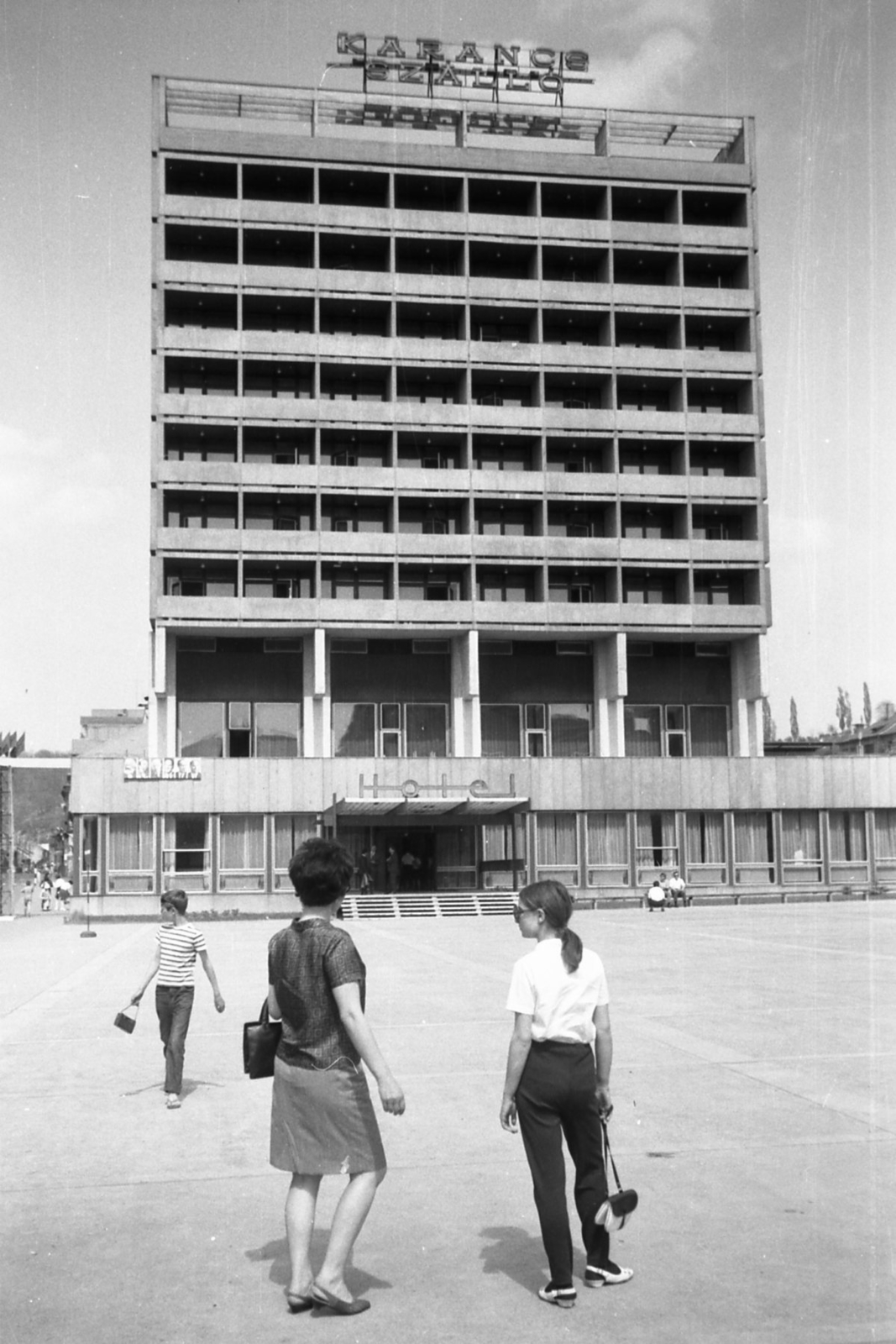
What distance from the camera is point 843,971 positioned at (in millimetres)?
21781

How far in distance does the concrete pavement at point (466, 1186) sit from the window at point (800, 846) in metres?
39.6

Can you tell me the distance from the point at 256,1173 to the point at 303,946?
3311 millimetres

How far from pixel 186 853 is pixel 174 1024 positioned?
41.9 metres

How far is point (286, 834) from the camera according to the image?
175 ft

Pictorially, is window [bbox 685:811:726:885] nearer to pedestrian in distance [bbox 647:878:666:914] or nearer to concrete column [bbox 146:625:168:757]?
pedestrian in distance [bbox 647:878:666:914]

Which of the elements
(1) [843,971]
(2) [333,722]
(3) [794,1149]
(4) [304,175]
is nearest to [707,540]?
(2) [333,722]

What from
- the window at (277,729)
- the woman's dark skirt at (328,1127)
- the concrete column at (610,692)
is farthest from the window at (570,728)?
the woman's dark skirt at (328,1127)

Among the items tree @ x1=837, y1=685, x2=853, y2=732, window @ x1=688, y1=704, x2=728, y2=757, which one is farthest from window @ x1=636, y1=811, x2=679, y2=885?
tree @ x1=837, y1=685, x2=853, y2=732

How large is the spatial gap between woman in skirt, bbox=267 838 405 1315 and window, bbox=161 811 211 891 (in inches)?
1853

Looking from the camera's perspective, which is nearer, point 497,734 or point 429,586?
point 429,586

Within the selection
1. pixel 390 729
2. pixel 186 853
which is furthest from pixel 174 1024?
pixel 390 729

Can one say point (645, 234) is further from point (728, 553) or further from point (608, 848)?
point (608, 848)

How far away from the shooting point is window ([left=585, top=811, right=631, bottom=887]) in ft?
181

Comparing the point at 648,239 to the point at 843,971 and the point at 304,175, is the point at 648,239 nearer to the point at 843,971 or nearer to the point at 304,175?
the point at 304,175
